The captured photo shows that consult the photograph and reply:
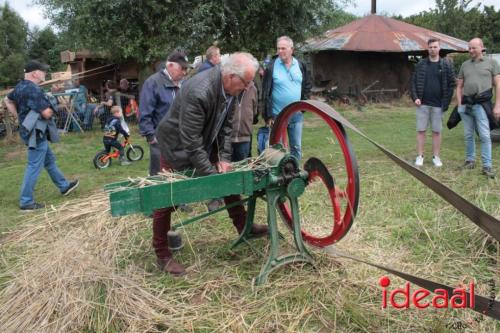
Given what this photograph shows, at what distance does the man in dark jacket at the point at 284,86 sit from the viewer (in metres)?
5.57

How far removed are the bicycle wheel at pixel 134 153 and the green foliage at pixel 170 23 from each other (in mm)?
3182

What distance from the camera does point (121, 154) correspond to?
25.5 ft

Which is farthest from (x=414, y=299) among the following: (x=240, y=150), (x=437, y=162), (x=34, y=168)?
(x=34, y=168)

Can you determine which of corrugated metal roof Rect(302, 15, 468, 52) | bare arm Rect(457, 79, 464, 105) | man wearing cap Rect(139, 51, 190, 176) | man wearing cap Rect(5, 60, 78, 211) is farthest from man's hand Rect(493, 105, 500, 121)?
corrugated metal roof Rect(302, 15, 468, 52)

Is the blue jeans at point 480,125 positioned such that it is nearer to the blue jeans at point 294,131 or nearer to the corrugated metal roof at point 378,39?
the blue jeans at point 294,131

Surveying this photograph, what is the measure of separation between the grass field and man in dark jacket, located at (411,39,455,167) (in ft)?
3.95

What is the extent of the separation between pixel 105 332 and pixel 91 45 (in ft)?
31.3

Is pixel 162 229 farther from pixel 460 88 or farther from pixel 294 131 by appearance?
pixel 460 88

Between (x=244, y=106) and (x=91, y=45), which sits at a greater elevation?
(x=91, y=45)

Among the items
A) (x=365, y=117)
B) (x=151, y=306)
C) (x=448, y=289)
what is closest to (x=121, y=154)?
(x=151, y=306)

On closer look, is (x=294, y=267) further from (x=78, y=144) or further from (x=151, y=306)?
(x=78, y=144)

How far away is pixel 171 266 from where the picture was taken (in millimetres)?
3523

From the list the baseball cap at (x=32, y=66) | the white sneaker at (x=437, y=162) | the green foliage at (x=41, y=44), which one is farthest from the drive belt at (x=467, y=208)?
the green foliage at (x=41, y=44)

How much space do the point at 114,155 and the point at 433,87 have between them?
512 centimetres
